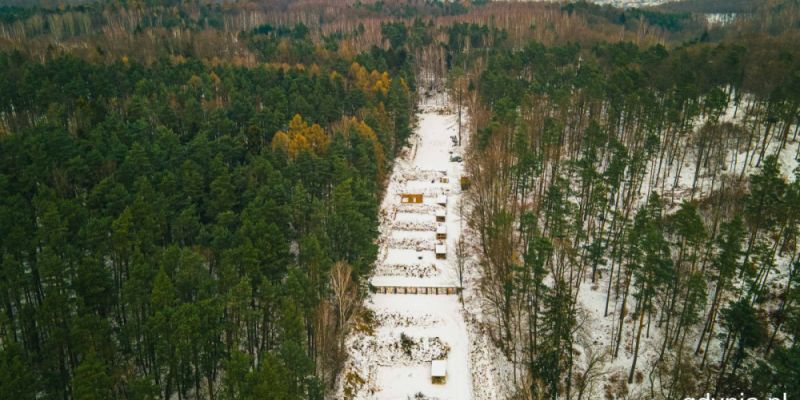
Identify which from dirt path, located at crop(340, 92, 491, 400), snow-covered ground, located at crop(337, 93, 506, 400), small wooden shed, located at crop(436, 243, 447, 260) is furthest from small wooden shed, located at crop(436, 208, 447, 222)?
small wooden shed, located at crop(436, 243, 447, 260)

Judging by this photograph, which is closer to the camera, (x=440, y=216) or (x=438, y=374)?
(x=438, y=374)

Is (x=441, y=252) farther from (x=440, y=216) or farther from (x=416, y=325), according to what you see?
(x=416, y=325)

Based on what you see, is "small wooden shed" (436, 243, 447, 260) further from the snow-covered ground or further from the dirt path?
the snow-covered ground

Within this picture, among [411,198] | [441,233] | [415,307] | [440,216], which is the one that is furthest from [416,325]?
[411,198]

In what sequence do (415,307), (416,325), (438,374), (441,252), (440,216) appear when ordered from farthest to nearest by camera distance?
(440,216) → (441,252) → (415,307) → (416,325) → (438,374)

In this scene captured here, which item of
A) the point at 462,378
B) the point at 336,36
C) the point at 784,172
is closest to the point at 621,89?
the point at 784,172

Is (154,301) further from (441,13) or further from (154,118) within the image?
(441,13)

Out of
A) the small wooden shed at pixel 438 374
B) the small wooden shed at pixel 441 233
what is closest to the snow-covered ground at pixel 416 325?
the small wooden shed at pixel 438 374
